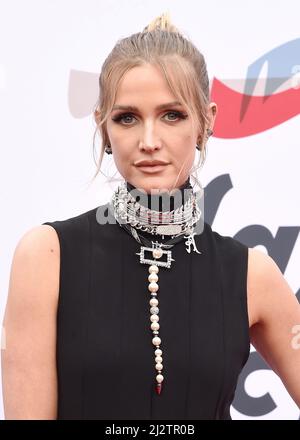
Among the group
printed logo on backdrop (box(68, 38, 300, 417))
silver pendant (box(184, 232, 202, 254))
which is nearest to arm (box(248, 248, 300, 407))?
silver pendant (box(184, 232, 202, 254))

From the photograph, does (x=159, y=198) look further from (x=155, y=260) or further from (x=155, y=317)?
(x=155, y=317)

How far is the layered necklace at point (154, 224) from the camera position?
1.67m

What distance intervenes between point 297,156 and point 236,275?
3.01 ft

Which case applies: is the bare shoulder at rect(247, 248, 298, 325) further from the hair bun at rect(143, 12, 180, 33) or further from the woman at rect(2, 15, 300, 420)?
the hair bun at rect(143, 12, 180, 33)

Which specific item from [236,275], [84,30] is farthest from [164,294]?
[84,30]

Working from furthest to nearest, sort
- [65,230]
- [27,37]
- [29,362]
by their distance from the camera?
1. [27,37]
2. [65,230]
3. [29,362]

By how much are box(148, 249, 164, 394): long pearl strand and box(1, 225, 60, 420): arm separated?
196mm

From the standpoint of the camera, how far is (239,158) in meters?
2.55

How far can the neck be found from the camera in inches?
65.2

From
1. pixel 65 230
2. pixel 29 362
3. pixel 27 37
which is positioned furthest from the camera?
pixel 27 37

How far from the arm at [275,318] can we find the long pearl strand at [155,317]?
0.23 meters
